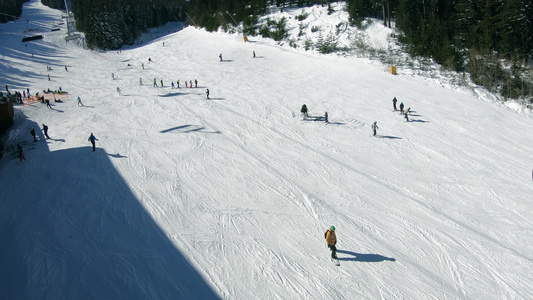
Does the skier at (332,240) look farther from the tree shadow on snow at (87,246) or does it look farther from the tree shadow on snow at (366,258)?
the tree shadow on snow at (87,246)

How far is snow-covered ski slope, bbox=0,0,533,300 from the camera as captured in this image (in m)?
9.11

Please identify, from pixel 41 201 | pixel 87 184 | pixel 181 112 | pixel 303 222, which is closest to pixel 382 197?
pixel 303 222

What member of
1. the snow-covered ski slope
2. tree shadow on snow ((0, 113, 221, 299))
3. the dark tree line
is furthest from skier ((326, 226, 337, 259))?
the dark tree line

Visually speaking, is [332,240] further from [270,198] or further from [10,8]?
[10,8]

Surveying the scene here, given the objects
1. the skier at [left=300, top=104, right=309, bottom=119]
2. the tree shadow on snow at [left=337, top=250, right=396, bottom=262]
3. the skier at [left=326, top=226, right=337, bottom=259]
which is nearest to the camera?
the skier at [left=326, top=226, right=337, bottom=259]

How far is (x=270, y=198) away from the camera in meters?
13.1

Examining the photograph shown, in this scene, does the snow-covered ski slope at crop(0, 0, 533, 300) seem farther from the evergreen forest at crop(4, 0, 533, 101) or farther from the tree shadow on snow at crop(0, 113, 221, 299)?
the evergreen forest at crop(4, 0, 533, 101)

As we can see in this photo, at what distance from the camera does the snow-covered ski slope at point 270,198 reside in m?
9.11

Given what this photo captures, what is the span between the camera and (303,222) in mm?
11547

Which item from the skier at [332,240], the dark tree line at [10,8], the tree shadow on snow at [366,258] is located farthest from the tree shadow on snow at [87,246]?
the dark tree line at [10,8]

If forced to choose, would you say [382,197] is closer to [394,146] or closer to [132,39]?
[394,146]

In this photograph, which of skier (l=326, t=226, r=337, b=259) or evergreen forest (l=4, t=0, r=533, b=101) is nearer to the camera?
skier (l=326, t=226, r=337, b=259)

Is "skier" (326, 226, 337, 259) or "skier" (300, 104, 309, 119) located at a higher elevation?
"skier" (300, 104, 309, 119)

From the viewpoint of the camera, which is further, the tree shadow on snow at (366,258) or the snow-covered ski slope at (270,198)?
the tree shadow on snow at (366,258)
